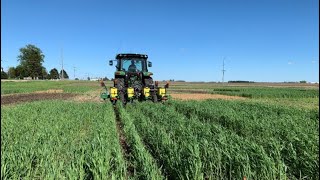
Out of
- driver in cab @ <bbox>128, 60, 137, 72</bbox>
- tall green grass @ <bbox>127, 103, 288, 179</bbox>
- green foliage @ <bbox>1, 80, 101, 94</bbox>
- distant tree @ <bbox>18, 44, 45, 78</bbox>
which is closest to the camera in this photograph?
tall green grass @ <bbox>127, 103, 288, 179</bbox>

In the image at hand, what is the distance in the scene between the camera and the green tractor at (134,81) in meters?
16.1

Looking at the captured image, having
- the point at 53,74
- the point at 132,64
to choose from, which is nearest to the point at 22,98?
the point at 132,64

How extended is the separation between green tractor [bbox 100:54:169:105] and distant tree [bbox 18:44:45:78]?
317 feet

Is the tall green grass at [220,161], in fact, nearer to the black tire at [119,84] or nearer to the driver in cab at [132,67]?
the black tire at [119,84]

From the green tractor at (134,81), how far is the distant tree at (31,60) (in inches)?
3808

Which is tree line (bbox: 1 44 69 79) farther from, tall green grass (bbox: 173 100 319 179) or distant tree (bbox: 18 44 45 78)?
tall green grass (bbox: 173 100 319 179)

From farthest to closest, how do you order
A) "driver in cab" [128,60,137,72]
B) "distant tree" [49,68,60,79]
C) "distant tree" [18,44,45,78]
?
"distant tree" [49,68,60,79], "distant tree" [18,44,45,78], "driver in cab" [128,60,137,72]

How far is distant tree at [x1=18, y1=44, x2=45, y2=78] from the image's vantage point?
10631cm

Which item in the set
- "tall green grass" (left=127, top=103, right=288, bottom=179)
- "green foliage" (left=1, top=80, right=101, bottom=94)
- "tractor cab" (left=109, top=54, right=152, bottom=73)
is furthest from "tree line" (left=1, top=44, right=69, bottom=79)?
"tall green grass" (left=127, top=103, right=288, bottom=179)

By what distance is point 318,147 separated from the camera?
5.60m

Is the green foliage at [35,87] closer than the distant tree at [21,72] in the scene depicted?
Yes

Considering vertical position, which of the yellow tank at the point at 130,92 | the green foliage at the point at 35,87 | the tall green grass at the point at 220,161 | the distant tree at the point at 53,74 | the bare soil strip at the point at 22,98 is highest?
the distant tree at the point at 53,74

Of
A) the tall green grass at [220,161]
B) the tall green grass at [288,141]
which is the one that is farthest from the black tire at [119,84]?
the tall green grass at [220,161]

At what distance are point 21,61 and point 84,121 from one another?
355 ft
